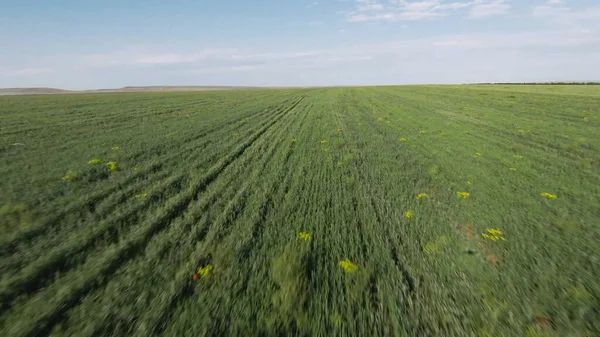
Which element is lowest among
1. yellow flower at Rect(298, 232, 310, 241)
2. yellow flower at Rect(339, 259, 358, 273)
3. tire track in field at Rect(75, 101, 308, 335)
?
yellow flower at Rect(339, 259, 358, 273)

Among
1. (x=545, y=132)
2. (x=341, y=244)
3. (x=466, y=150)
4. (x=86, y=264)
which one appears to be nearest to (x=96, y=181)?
(x=86, y=264)

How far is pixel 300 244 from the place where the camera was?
14.2 feet

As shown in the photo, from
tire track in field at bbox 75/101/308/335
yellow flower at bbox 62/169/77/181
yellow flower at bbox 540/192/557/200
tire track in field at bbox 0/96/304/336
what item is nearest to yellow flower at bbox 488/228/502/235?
yellow flower at bbox 540/192/557/200

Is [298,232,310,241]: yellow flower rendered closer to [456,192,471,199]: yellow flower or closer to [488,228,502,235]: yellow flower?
[488,228,502,235]: yellow flower

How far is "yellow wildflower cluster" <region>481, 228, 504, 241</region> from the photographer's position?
4.54 metres

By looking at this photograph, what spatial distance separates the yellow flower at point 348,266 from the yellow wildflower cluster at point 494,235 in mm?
2379

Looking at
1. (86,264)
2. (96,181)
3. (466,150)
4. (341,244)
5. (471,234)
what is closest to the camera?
(86,264)

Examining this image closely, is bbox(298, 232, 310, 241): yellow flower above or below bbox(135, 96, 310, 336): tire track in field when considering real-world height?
below

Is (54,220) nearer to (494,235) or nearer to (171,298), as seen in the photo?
(171,298)

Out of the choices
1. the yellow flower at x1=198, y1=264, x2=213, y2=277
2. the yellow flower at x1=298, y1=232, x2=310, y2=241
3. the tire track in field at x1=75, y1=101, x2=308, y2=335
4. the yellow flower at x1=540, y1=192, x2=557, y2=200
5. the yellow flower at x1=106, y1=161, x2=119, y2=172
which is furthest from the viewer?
the yellow flower at x1=106, y1=161, x2=119, y2=172

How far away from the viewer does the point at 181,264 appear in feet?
12.6

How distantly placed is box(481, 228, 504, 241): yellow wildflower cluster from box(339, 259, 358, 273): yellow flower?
2379 mm

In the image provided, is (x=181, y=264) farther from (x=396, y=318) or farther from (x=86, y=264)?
(x=396, y=318)

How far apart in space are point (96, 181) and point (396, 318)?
7279 millimetres
